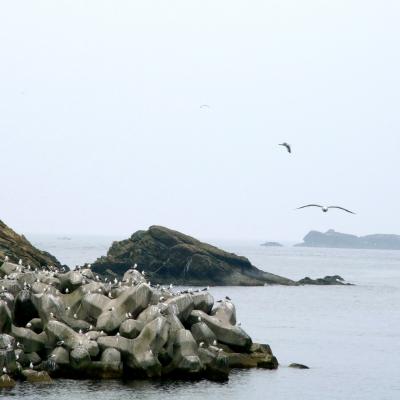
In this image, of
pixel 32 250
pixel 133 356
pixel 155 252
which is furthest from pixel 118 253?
pixel 133 356

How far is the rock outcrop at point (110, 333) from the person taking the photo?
43562mm

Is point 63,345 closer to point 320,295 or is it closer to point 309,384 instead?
point 309,384

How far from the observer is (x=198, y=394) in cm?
4300

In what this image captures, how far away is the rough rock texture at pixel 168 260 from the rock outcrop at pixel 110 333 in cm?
6213

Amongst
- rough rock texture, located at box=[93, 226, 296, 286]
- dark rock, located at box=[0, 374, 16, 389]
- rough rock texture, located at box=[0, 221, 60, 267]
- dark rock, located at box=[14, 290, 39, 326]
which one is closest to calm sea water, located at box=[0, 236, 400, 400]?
dark rock, located at box=[0, 374, 16, 389]

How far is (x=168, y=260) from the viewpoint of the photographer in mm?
114125

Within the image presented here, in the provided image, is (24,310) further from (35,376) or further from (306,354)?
(306,354)

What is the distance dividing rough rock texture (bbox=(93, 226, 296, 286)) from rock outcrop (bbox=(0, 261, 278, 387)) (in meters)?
62.1

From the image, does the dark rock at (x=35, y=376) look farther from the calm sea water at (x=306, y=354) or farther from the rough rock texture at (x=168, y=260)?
the rough rock texture at (x=168, y=260)

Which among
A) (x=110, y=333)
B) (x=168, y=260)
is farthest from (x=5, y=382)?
(x=168, y=260)

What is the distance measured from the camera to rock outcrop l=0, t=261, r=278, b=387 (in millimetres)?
43562

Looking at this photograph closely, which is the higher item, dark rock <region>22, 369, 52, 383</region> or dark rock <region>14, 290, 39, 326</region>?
dark rock <region>14, 290, 39, 326</region>

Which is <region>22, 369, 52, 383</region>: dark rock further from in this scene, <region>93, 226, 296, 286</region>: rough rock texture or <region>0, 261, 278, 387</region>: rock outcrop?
<region>93, 226, 296, 286</region>: rough rock texture

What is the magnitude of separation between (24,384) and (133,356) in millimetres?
4825
